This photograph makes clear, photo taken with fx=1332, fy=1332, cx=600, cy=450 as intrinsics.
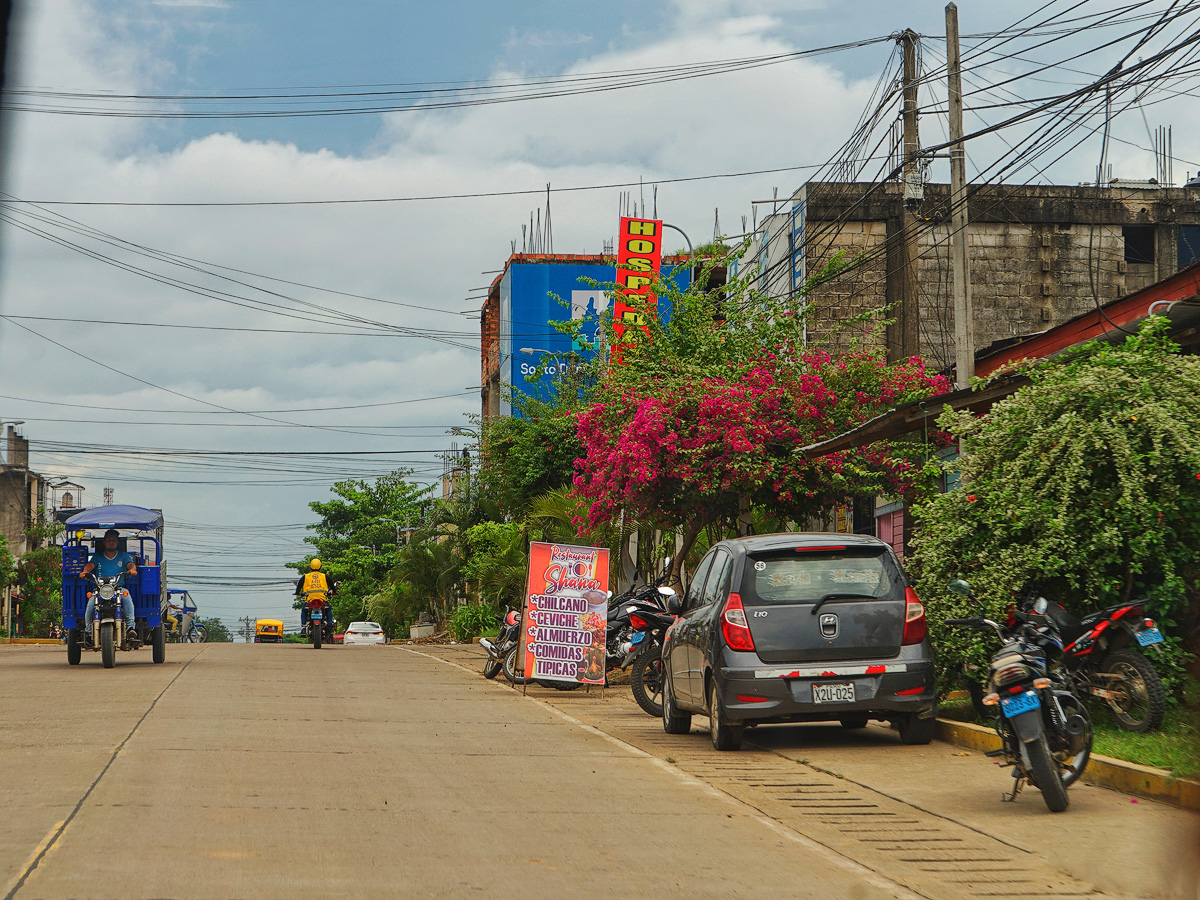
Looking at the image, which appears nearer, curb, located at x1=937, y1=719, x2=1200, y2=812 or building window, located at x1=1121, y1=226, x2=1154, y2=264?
curb, located at x1=937, y1=719, x2=1200, y2=812

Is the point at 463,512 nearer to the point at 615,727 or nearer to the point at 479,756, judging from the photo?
the point at 615,727

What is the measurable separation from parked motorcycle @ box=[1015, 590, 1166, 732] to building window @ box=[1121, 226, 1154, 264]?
2192 cm

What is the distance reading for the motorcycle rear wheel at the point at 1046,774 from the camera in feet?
25.2

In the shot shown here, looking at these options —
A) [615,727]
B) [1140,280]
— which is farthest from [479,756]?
[1140,280]

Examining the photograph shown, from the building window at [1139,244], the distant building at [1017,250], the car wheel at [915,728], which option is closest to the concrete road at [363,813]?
the car wheel at [915,728]

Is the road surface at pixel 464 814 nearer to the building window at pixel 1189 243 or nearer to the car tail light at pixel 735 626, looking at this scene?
the car tail light at pixel 735 626

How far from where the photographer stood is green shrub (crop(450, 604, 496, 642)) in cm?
3434

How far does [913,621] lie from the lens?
1064cm

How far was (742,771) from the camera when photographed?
32.3 ft

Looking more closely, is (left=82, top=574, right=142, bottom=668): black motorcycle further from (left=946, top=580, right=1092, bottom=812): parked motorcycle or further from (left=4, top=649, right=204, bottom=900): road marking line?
(left=946, top=580, right=1092, bottom=812): parked motorcycle

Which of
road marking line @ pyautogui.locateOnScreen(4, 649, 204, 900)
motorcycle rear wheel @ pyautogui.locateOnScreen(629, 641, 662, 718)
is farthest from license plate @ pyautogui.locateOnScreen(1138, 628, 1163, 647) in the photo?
road marking line @ pyautogui.locateOnScreen(4, 649, 204, 900)

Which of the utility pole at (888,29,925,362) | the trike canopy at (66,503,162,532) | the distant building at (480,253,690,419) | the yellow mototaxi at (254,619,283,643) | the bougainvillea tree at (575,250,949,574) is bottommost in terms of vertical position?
the yellow mototaxi at (254,619,283,643)

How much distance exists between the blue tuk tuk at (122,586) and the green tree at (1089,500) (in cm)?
1290

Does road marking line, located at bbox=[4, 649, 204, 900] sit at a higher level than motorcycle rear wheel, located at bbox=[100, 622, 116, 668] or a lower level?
lower
